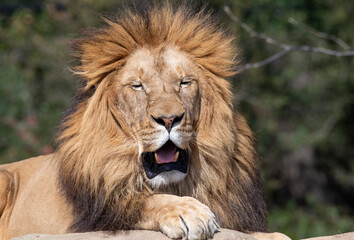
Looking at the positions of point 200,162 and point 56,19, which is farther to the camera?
point 56,19

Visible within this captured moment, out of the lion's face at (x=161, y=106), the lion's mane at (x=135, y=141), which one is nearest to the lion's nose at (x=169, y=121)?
the lion's face at (x=161, y=106)

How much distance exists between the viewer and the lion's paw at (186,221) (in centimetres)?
327

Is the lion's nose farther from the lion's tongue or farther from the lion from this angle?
the lion's tongue

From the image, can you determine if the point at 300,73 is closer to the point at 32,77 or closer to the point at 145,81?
the point at 32,77

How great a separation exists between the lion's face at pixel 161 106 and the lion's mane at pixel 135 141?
0.07m

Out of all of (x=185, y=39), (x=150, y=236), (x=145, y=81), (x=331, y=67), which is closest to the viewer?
(x=150, y=236)

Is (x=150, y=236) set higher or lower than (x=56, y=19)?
lower

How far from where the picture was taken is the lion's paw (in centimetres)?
327

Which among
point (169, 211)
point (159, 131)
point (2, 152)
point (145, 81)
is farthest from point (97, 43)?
point (2, 152)

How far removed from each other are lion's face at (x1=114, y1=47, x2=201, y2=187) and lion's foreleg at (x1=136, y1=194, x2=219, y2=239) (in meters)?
0.22

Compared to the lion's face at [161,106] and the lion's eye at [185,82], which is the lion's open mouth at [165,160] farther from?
the lion's eye at [185,82]

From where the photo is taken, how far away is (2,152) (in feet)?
33.0

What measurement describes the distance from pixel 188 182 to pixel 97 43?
1.07m

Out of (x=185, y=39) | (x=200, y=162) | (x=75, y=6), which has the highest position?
(x=75, y=6)
